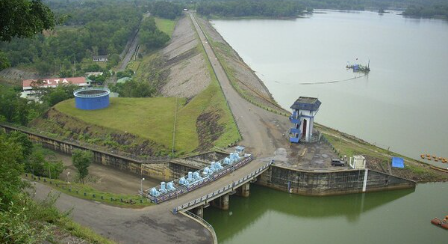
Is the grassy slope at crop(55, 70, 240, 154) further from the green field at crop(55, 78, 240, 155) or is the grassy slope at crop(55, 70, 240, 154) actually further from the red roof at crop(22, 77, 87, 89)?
the red roof at crop(22, 77, 87, 89)

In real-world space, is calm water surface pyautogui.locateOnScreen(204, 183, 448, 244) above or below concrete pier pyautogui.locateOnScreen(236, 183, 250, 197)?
below

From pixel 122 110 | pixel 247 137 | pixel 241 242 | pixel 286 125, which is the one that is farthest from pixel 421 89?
pixel 241 242

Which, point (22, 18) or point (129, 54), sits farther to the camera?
point (129, 54)

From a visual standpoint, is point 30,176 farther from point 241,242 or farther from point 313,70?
point 313,70

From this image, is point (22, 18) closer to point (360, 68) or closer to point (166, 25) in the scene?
point (360, 68)

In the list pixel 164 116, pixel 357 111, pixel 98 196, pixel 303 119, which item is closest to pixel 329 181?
pixel 303 119

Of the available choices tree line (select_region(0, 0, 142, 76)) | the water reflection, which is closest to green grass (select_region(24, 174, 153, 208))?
the water reflection

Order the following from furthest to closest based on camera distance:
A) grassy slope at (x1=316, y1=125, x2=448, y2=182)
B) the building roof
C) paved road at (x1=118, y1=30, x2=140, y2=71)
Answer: paved road at (x1=118, y1=30, x2=140, y2=71) < the building roof < grassy slope at (x1=316, y1=125, x2=448, y2=182)
